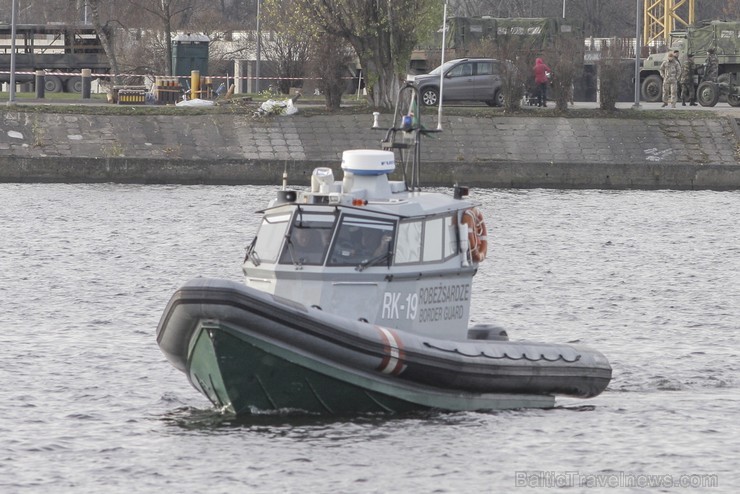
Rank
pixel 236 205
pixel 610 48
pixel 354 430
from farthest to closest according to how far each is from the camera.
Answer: pixel 610 48 < pixel 236 205 < pixel 354 430

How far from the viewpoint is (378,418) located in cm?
1400

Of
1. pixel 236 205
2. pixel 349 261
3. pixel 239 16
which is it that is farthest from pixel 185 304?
pixel 239 16

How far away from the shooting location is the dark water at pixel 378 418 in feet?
42.2

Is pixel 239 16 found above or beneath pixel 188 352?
above

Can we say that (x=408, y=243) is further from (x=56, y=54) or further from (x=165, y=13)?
(x=56, y=54)

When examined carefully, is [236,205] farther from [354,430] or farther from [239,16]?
[239,16]

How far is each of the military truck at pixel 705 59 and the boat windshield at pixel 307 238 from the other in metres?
35.0

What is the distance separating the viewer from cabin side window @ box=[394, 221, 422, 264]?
14.1 m

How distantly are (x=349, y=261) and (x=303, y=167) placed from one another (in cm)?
2538

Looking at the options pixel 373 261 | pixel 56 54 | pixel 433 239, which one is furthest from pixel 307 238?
pixel 56 54

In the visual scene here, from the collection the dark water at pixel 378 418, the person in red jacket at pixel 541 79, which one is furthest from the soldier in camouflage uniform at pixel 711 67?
the dark water at pixel 378 418

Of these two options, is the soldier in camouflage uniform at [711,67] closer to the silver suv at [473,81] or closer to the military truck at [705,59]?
the military truck at [705,59]

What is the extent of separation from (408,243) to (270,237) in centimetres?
128

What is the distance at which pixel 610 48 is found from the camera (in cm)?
4516
